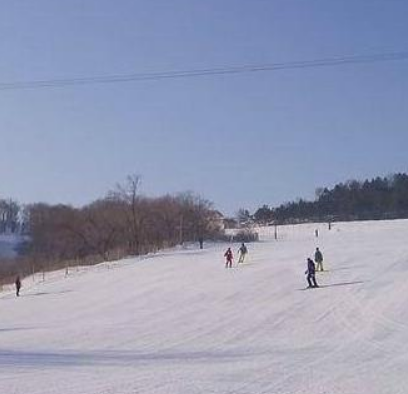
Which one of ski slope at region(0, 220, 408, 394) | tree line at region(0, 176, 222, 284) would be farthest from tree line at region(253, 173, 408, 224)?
ski slope at region(0, 220, 408, 394)

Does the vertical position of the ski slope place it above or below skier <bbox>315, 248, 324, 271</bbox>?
below

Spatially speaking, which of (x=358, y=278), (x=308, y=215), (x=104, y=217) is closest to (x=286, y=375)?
(x=358, y=278)

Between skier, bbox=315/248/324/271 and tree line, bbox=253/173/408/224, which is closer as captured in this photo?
skier, bbox=315/248/324/271

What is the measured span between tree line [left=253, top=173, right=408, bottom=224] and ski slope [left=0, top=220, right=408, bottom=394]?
303 feet

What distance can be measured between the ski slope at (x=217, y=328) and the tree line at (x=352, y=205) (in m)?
92.4

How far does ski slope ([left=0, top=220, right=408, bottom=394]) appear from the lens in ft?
52.6

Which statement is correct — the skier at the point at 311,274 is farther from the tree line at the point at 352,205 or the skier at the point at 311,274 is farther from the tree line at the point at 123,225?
the tree line at the point at 352,205

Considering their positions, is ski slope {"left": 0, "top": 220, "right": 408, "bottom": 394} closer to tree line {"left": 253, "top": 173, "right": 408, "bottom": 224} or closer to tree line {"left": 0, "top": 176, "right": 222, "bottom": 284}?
tree line {"left": 0, "top": 176, "right": 222, "bottom": 284}

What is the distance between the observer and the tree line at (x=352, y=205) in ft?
516

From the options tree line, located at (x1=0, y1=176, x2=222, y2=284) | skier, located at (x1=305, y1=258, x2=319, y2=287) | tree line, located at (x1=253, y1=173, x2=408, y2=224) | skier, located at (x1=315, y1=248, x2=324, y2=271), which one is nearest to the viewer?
skier, located at (x1=305, y1=258, x2=319, y2=287)

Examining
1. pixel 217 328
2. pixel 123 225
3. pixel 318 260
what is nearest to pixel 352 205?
pixel 123 225

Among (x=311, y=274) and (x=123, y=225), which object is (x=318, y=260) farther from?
(x=123, y=225)

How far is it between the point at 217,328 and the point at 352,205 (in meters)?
141

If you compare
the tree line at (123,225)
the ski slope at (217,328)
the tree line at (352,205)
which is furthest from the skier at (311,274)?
the tree line at (352,205)
